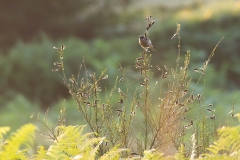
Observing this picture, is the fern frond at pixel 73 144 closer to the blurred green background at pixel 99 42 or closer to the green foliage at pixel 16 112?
the green foliage at pixel 16 112

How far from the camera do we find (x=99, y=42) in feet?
36.7

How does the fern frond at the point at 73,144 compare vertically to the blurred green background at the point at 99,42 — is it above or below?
below

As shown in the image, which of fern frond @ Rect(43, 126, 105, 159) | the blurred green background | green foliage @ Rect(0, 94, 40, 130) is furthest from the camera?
the blurred green background

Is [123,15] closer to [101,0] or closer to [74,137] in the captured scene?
[101,0]

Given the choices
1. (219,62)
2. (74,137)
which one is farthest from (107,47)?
(74,137)

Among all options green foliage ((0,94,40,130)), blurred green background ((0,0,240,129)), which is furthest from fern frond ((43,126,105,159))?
blurred green background ((0,0,240,129))

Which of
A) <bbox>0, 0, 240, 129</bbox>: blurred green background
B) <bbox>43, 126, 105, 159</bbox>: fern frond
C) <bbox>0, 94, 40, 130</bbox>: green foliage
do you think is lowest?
<bbox>43, 126, 105, 159</bbox>: fern frond

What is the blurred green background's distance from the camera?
9.85 metres

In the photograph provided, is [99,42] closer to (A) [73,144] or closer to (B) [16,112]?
(B) [16,112]

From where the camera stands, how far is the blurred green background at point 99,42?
9852mm

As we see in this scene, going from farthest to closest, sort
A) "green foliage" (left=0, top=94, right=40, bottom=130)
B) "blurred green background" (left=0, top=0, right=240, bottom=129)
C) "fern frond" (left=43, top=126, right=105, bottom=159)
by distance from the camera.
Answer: "blurred green background" (left=0, top=0, right=240, bottom=129)
"green foliage" (left=0, top=94, right=40, bottom=130)
"fern frond" (left=43, top=126, right=105, bottom=159)

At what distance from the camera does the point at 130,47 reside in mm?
11281

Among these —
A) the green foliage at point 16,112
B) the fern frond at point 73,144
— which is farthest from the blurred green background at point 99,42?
the fern frond at point 73,144

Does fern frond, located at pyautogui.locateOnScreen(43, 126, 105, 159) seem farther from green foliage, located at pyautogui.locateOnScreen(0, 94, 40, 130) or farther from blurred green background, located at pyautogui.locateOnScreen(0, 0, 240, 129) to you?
blurred green background, located at pyautogui.locateOnScreen(0, 0, 240, 129)
